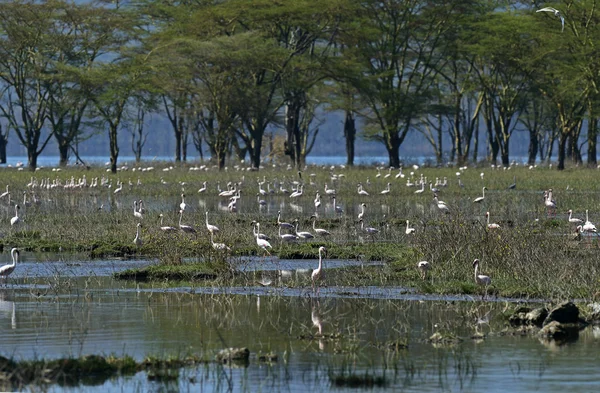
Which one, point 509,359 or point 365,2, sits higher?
point 365,2

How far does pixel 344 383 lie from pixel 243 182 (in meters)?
36.0

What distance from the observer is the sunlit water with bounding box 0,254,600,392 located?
38.2 feet

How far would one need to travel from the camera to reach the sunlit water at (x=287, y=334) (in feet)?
38.2

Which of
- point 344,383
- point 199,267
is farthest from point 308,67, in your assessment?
point 344,383

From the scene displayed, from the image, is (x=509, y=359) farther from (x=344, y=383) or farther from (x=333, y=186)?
(x=333, y=186)

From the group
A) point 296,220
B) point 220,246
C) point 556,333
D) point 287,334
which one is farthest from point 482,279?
point 296,220

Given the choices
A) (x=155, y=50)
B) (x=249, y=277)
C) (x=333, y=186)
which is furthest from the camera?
(x=155, y=50)

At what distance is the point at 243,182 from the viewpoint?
155 feet

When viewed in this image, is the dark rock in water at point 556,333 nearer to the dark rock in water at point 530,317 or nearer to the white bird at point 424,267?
the dark rock in water at point 530,317

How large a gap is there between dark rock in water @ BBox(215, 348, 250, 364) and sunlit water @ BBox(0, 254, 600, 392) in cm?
14

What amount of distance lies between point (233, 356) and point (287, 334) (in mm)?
1961

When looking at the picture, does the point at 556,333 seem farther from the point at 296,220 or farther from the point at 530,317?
Result: the point at 296,220

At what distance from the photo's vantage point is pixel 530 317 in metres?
14.4

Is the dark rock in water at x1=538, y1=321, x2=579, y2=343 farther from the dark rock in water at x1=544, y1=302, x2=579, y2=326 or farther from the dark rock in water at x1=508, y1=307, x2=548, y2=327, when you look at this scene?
the dark rock in water at x1=508, y1=307, x2=548, y2=327
